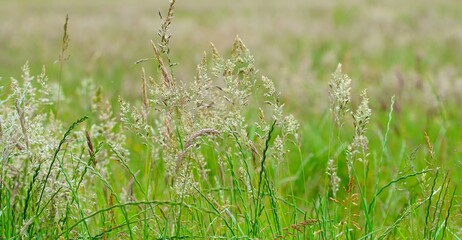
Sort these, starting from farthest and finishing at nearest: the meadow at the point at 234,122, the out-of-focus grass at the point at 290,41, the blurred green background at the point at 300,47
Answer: the out-of-focus grass at the point at 290,41
the blurred green background at the point at 300,47
the meadow at the point at 234,122

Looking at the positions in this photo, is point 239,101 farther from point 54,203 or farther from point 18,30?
point 18,30

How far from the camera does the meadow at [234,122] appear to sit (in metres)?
2.49

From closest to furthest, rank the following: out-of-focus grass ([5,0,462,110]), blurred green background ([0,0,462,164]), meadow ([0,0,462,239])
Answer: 1. meadow ([0,0,462,239])
2. blurred green background ([0,0,462,164])
3. out-of-focus grass ([5,0,462,110])

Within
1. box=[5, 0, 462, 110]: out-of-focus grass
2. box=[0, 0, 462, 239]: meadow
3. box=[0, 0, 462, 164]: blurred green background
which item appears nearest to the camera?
box=[0, 0, 462, 239]: meadow

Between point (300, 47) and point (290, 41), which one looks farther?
point (290, 41)

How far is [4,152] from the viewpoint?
2400 millimetres

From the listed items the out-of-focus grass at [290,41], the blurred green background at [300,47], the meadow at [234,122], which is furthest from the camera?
the out-of-focus grass at [290,41]

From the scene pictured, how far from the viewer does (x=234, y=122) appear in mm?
2514

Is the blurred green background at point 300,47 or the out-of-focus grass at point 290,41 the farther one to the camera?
the out-of-focus grass at point 290,41

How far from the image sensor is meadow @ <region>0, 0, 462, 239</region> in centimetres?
249

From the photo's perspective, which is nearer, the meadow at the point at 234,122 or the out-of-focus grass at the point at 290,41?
the meadow at the point at 234,122

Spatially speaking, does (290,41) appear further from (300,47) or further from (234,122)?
(234,122)

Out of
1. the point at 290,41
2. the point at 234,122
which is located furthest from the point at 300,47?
the point at 234,122

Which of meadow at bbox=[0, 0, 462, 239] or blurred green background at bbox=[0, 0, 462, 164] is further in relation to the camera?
blurred green background at bbox=[0, 0, 462, 164]
